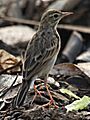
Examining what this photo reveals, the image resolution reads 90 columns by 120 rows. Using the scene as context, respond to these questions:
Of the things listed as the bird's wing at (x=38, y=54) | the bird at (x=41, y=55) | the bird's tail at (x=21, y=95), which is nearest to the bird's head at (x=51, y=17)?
the bird at (x=41, y=55)

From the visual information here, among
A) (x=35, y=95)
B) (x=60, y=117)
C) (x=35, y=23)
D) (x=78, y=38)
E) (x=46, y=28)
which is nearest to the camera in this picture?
(x=60, y=117)

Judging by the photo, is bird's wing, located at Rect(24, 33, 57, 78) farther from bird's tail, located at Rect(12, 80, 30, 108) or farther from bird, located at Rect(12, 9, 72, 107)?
bird's tail, located at Rect(12, 80, 30, 108)

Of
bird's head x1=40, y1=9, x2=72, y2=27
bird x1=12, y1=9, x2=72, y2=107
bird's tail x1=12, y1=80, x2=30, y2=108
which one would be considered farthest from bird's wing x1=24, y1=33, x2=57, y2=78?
bird's head x1=40, y1=9, x2=72, y2=27

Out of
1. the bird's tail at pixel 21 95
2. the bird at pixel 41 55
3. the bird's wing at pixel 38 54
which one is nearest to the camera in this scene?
the bird's tail at pixel 21 95

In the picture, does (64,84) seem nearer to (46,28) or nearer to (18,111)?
(46,28)

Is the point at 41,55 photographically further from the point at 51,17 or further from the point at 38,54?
the point at 51,17

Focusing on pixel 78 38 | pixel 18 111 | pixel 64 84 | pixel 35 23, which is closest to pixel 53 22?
pixel 64 84

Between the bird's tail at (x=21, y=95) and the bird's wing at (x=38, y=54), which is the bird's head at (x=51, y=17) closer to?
the bird's wing at (x=38, y=54)
